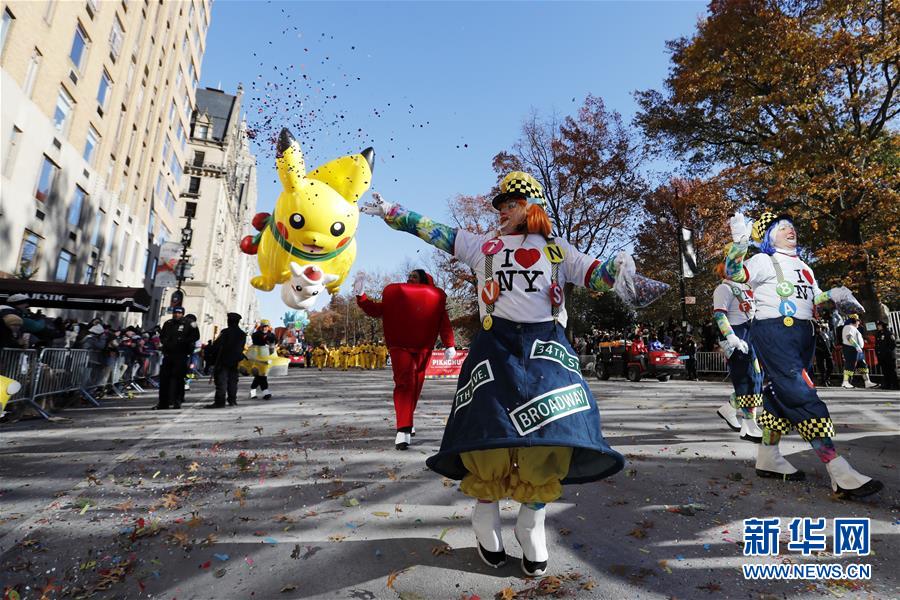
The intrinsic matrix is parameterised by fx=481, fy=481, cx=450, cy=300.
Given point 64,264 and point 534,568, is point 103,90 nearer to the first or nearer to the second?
point 64,264

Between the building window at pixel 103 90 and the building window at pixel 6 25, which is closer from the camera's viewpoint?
the building window at pixel 6 25

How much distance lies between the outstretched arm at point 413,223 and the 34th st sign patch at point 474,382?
92cm

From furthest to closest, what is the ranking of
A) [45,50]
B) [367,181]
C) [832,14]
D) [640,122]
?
[640,122] < [45,50] < [832,14] < [367,181]

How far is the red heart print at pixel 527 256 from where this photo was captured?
2957 mm

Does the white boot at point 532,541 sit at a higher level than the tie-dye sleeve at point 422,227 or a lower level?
lower

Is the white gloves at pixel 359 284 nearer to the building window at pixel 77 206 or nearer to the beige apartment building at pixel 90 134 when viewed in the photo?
the beige apartment building at pixel 90 134

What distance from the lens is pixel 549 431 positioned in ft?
8.03

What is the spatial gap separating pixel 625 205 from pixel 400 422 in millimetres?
20471

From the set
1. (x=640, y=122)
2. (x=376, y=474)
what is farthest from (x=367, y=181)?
(x=640, y=122)

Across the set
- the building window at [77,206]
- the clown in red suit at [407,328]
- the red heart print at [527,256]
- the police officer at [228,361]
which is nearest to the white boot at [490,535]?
the red heart print at [527,256]

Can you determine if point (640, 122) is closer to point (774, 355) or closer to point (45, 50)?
point (774, 355)

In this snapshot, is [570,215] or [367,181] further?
[570,215]

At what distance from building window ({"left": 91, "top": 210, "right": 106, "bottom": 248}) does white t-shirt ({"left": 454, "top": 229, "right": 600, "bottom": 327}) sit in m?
27.5

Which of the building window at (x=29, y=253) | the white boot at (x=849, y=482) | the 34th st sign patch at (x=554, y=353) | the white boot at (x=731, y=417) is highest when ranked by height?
the building window at (x=29, y=253)
